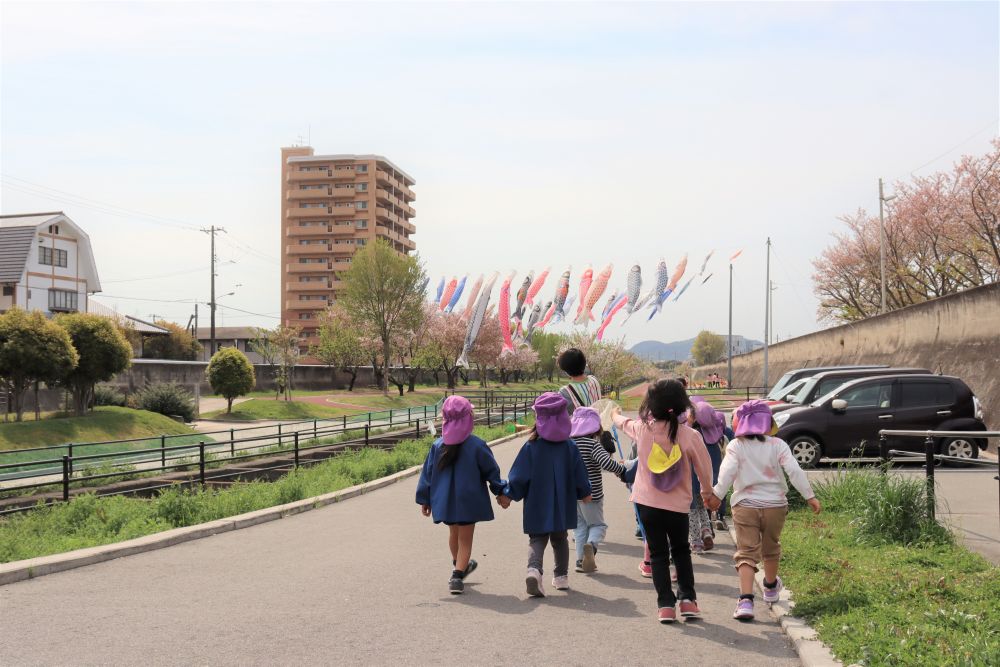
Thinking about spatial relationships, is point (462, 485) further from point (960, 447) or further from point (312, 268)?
point (312, 268)

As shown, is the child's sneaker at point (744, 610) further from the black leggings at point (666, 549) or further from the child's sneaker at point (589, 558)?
the child's sneaker at point (589, 558)

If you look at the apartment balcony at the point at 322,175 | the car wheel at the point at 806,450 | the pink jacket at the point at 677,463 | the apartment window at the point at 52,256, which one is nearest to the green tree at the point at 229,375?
the apartment window at the point at 52,256

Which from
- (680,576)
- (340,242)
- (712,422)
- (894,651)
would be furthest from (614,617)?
(340,242)

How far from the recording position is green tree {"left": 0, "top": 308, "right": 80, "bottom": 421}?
26422 mm

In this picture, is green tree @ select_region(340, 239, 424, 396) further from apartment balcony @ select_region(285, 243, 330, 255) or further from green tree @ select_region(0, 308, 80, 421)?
apartment balcony @ select_region(285, 243, 330, 255)

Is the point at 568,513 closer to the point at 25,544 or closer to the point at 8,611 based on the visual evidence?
the point at 8,611

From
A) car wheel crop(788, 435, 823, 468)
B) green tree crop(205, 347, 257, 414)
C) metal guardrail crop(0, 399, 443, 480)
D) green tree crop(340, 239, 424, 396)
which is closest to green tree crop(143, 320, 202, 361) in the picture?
green tree crop(340, 239, 424, 396)

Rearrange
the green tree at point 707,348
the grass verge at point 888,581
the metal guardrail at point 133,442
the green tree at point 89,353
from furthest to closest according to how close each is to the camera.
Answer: the green tree at point 707,348, the green tree at point 89,353, the metal guardrail at point 133,442, the grass verge at point 888,581

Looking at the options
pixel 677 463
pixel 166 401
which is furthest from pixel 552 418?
pixel 166 401

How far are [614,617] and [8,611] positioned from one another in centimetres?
422

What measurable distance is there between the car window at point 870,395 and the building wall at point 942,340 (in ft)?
15.6

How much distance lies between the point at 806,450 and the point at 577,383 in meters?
8.97

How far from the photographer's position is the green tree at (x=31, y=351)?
86.7ft

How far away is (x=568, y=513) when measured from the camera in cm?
611
